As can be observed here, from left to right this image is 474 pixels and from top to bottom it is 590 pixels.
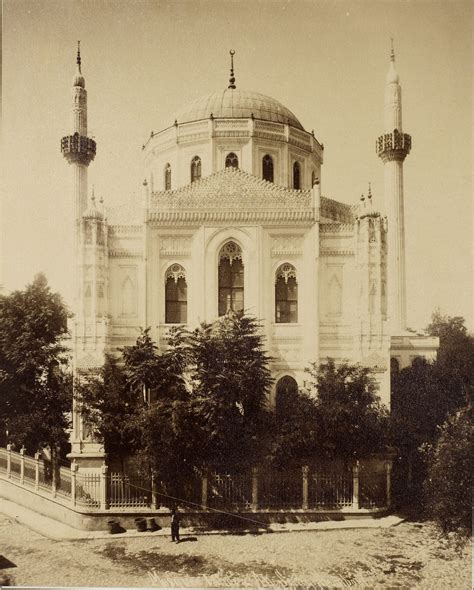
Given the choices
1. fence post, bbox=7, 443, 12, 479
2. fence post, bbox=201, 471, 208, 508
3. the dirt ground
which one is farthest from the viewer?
fence post, bbox=7, 443, 12, 479

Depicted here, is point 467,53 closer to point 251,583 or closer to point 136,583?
point 251,583

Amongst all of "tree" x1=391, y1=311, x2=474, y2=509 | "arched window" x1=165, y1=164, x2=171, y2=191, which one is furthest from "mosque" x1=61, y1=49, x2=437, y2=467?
"arched window" x1=165, y1=164, x2=171, y2=191

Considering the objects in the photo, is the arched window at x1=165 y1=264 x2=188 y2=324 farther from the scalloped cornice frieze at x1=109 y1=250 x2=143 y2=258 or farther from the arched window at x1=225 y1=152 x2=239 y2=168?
the arched window at x1=225 y1=152 x2=239 y2=168

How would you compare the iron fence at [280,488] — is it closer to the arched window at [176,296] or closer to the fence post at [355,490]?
the fence post at [355,490]

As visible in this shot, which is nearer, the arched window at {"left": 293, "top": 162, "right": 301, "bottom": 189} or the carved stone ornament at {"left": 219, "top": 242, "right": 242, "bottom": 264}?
the carved stone ornament at {"left": 219, "top": 242, "right": 242, "bottom": 264}

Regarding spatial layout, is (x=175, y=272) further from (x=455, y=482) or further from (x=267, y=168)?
(x=455, y=482)

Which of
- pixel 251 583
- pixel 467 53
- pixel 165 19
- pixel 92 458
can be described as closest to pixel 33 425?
pixel 92 458
